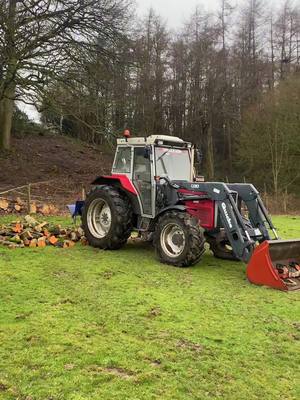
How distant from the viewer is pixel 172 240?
27.9 ft

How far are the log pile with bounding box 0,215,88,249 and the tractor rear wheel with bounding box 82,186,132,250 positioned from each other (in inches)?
18.3

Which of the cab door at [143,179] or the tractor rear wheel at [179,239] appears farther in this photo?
the cab door at [143,179]

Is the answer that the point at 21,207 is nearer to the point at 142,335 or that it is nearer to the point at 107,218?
the point at 107,218

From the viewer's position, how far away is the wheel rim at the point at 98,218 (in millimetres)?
9883

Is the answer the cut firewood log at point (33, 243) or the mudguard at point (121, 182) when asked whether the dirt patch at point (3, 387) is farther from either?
the cut firewood log at point (33, 243)

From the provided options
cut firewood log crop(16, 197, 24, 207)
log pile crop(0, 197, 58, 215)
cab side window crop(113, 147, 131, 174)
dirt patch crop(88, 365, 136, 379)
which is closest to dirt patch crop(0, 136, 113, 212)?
log pile crop(0, 197, 58, 215)

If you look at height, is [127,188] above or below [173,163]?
below

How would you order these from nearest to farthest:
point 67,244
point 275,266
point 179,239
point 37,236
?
point 275,266 < point 179,239 < point 67,244 < point 37,236

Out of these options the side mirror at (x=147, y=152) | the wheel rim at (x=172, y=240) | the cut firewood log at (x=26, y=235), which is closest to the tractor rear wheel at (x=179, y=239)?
the wheel rim at (x=172, y=240)

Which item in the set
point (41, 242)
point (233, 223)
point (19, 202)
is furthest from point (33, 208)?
point (233, 223)

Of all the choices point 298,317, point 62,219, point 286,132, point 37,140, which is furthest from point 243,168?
point 298,317

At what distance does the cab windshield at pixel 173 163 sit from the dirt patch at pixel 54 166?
23.5 feet

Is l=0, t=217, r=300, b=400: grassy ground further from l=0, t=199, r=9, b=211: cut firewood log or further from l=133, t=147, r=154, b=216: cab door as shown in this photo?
l=0, t=199, r=9, b=211: cut firewood log

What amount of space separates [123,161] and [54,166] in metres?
15.1
